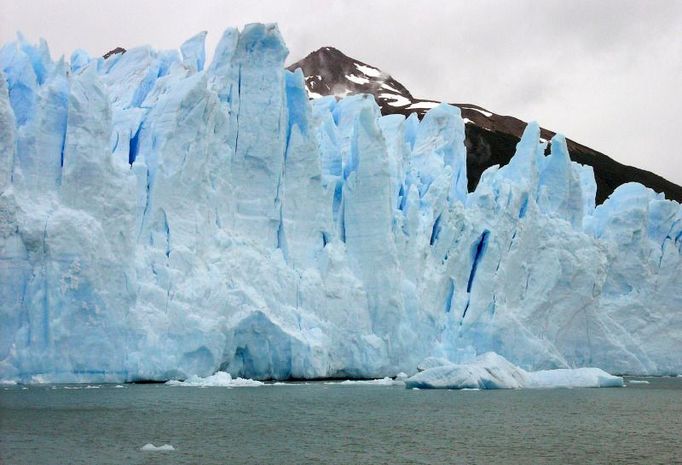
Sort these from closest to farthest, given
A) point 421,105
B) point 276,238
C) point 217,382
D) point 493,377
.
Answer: point 217,382 → point 493,377 → point 276,238 → point 421,105

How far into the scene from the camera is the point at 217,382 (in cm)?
2231

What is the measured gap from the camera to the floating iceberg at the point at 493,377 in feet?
79.6

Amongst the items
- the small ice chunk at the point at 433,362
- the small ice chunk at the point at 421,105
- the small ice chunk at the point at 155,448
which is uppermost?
the small ice chunk at the point at 421,105

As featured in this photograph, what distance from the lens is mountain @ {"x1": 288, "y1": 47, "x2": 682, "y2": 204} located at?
63531 millimetres

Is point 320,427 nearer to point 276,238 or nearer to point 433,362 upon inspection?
point 276,238

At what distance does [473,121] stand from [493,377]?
51851 millimetres

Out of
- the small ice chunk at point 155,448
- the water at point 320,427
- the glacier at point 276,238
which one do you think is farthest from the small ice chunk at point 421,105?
the small ice chunk at point 155,448

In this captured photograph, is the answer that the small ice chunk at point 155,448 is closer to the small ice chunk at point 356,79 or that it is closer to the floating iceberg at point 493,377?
the floating iceberg at point 493,377

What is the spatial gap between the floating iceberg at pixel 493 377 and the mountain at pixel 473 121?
3456 cm

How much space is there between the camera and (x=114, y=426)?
14867mm

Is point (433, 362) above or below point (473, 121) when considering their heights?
below

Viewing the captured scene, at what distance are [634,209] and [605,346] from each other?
5121mm

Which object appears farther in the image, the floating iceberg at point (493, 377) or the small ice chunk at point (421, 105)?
the small ice chunk at point (421, 105)

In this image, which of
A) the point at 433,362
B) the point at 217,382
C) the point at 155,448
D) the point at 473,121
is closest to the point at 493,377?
the point at 433,362
